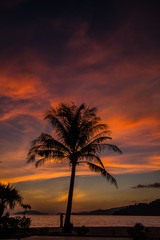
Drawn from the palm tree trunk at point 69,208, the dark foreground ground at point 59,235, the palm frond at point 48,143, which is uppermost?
the palm frond at point 48,143

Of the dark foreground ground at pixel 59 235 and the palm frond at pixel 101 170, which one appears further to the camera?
the palm frond at pixel 101 170

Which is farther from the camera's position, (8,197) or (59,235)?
(8,197)

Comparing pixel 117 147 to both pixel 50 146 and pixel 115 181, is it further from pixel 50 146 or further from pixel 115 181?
pixel 50 146

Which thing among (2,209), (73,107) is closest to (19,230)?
(2,209)

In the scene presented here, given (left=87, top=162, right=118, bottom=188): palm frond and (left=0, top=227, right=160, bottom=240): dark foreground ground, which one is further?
(left=87, top=162, right=118, bottom=188): palm frond

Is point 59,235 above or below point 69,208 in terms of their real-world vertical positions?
below

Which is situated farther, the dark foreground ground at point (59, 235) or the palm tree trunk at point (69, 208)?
the palm tree trunk at point (69, 208)

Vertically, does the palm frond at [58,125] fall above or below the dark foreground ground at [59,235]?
above

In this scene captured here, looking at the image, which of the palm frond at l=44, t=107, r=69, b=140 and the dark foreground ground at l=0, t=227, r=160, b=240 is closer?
the dark foreground ground at l=0, t=227, r=160, b=240

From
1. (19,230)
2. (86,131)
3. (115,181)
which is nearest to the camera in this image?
(19,230)

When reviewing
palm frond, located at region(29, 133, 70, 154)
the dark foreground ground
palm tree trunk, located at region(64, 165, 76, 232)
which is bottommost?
the dark foreground ground

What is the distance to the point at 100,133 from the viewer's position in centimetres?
1677

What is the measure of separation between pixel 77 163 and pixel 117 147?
10.4 feet

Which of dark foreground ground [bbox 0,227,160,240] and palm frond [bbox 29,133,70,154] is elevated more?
palm frond [bbox 29,133,70,154]
